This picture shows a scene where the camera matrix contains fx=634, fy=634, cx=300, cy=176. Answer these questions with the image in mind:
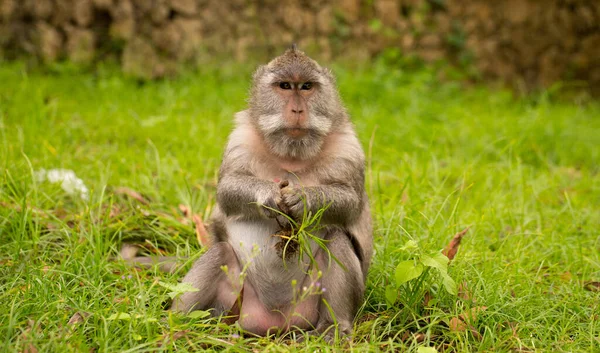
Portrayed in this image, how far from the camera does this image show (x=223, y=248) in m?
3.39

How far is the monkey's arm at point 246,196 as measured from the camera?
3162 mm

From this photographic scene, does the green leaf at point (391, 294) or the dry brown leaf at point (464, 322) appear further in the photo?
the green leaf at point (391, 294)

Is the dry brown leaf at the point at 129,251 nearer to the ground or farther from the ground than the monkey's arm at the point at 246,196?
nearer to the ground

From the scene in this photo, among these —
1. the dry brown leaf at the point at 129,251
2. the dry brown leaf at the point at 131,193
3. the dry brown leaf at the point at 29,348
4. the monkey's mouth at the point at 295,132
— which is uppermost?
the monkey's mouth at the point at 295,132

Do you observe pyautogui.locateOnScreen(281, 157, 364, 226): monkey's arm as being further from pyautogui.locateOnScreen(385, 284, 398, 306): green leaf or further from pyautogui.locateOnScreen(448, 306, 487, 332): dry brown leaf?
pyautogui.locateOnScreen(448, 306, 487, 332): dry brown leaf

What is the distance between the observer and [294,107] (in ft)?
10.6

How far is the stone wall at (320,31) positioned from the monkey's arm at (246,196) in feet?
16.6

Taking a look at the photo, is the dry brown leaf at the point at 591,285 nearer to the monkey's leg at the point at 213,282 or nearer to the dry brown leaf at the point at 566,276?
the dry brown leaf at the point at 566,276

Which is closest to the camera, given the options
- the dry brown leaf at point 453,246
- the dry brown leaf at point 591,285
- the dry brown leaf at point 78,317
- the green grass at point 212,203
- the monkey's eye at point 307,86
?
the dry brown leaf at point 78,317

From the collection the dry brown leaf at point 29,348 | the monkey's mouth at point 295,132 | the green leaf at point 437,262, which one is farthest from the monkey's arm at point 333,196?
the dry brown leaf at point 29,348

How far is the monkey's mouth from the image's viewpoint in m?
3.27

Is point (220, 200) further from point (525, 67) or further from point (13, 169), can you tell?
point (525, 67)

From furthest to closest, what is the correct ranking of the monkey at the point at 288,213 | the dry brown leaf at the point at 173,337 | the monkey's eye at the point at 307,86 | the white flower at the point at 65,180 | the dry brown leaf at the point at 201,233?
the white flower at the point at 65,180, the dry brown leaf at the point at 201,233, the monkey's eye at the point at 307,86, the monkey at the point at 288,213, the dry brown leaf at the point at 173,337

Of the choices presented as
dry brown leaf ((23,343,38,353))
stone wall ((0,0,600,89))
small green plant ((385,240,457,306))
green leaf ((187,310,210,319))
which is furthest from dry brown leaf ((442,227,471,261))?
stone wall ((0,0,600,89))
